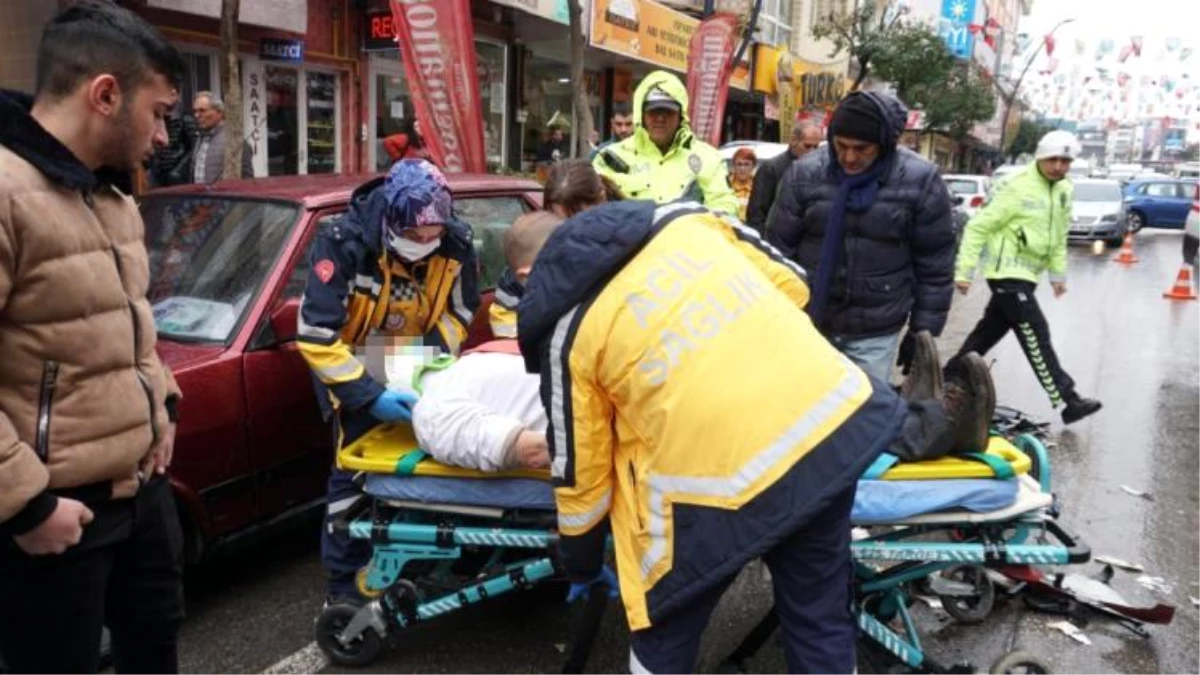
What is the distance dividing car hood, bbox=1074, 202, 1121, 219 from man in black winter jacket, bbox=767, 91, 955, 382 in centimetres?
1961

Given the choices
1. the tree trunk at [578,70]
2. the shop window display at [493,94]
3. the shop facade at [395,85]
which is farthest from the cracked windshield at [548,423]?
the shop window display at [493,94]

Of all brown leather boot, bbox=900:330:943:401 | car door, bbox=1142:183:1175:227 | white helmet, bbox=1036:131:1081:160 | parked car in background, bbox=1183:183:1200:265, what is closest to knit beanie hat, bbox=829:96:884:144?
brown leather boot, bbox=900:330:943:401

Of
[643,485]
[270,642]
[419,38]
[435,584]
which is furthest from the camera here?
[419,38]

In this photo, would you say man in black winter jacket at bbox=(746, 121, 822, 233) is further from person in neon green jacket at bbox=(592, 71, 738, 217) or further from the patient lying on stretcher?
the patient lying on stretcher

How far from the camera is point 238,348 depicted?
3299 millimetres

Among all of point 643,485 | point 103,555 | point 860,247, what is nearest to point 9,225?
point 103,555

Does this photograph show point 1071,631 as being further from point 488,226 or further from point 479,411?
point 488,226

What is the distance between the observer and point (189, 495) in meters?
3.09

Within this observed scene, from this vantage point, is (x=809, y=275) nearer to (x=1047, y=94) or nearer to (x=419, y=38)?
(x=419, y=38)

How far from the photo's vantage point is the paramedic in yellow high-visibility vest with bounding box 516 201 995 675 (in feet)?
6.04

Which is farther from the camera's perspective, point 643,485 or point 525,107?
point 525,107

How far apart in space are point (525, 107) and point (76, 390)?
14.5 meters

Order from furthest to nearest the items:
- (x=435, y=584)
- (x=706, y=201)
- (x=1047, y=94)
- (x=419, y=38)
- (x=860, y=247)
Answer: (x=1047, y=94), (x=419, y=38), (x=706, y=201), (x=860, y=247), (x=435, y=584)

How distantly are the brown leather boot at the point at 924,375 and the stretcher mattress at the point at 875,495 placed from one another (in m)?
0.35
